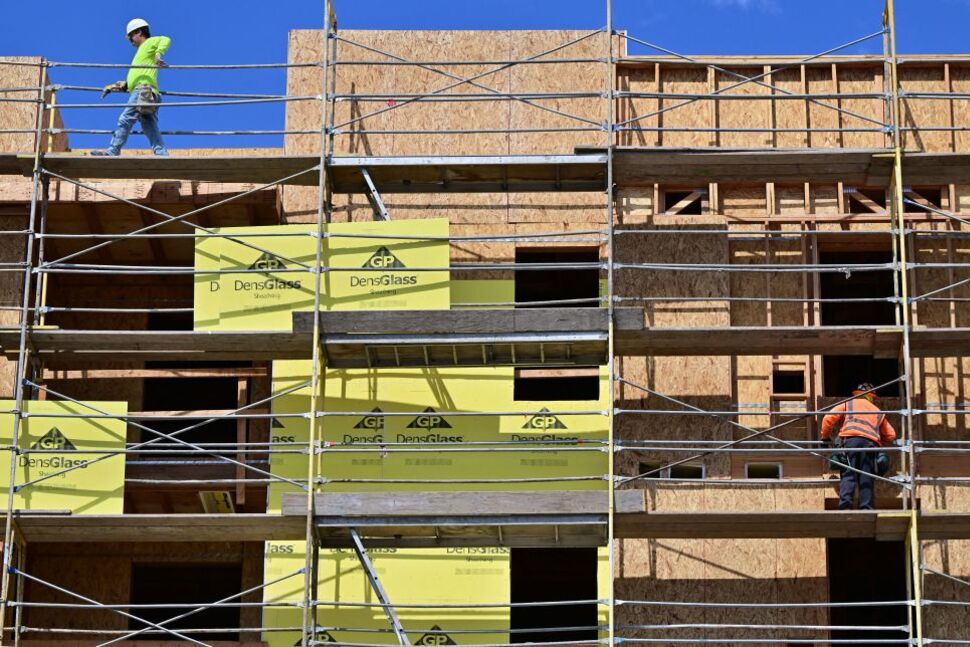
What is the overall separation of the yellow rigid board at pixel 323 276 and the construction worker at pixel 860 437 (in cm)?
419

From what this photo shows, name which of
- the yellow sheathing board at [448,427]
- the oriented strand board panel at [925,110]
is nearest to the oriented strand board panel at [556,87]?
the yellow sheathing board at [448,427]

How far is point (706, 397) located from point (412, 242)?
3623 mm

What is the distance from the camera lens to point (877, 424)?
1773cm

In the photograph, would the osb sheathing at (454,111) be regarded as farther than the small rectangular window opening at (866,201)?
Yes

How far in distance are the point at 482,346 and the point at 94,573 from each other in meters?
5.20

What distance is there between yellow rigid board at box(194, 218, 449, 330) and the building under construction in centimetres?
3

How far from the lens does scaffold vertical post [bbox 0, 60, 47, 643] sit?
1698 cm

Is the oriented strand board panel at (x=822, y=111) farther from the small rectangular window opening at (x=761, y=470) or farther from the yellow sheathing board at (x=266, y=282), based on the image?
the yellow sheathing board at (x=266, y=282)

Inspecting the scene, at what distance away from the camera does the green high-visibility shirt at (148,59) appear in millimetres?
19281

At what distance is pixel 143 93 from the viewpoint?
19.2 metres

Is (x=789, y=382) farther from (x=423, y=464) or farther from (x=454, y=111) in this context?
(x=454, y=111)

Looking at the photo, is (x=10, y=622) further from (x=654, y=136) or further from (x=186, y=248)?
(x=654, y=136)

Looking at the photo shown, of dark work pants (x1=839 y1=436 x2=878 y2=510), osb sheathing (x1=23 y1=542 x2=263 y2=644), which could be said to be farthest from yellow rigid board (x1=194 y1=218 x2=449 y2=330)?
dark work pants (x1=839 y1=436 x2=878 y2=510)

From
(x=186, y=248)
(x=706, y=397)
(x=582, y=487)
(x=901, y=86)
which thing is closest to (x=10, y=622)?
(x=186, y=248)
